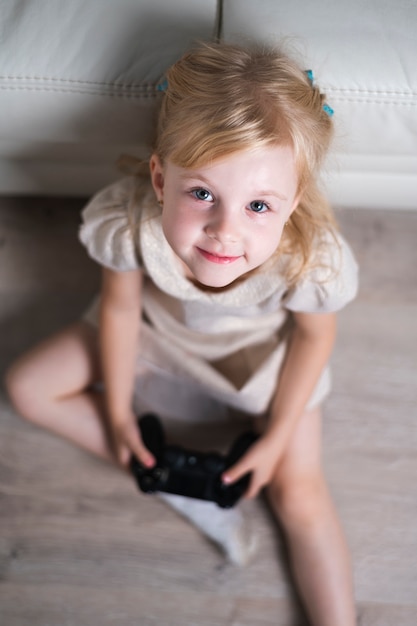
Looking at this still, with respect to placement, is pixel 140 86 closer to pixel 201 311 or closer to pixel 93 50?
pixel 93 50

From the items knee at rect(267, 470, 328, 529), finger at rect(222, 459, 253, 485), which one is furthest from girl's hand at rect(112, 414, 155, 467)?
knee at rect(267, 470, 328, 529)

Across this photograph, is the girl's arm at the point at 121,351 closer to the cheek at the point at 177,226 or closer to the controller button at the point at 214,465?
the controller button at the point at 214,465

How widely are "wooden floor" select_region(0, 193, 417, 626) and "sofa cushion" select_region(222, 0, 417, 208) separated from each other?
42cm

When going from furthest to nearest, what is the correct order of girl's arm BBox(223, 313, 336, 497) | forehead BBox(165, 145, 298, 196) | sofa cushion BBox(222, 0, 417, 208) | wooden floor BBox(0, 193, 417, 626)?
1. wooden floor BBox(0, 193, 417, 626)
2. girl's arm BBox(223, 313, 336, 497)
3. sofa cushion BBox(222, 0, 417, 208)
4. forehead BBox(165, 145, 298, 196)

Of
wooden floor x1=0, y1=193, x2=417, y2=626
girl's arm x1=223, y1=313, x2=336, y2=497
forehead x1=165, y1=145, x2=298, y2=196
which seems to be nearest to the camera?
forehead x1=165, y1=145, x2=298, y2=196

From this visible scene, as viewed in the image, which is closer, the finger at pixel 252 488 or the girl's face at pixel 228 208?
the girl's face at pixel 228 208

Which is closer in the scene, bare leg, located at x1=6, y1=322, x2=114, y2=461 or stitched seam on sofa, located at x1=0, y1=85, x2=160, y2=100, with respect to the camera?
stitched seam on sofa, located at x1=0, y1=85, x2=160, y2=100

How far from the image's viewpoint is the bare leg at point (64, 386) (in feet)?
3.65

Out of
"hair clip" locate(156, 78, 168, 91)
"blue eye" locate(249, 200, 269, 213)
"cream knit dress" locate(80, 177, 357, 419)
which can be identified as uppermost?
"hair clip" locate(156, 78, 168, 91)

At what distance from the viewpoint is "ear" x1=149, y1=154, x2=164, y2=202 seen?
2.56ft

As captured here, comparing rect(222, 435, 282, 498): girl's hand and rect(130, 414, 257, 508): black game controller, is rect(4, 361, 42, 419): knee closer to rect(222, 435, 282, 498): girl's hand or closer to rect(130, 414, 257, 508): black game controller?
rect(130, 414, 257, 508): black game controller

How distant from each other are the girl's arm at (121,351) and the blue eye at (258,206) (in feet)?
0.97

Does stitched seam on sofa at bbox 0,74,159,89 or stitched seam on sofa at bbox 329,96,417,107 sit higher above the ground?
stitched seam on sofa at bbox 0,74,159,89

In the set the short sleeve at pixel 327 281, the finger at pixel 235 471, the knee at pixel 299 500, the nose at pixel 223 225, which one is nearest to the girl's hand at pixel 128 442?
the finger at pixel 235 471
